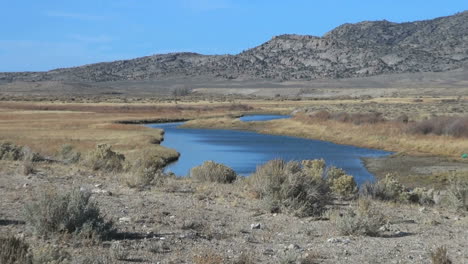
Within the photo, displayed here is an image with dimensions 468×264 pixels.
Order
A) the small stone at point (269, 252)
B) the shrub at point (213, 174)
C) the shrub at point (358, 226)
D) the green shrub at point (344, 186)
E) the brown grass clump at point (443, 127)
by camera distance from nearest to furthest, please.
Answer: the small stone at point (269, 252) → the shrub at point (358, 226) → the green shrub at point (344, 186) → the shrub at point (213, 174) → the brown grass clump at point (443, 127)

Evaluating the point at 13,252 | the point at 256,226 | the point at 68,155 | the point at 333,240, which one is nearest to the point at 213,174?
the point at 256,226

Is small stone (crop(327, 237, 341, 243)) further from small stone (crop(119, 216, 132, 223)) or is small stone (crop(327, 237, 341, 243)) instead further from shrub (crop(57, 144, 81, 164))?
shrub (crop(57, 144, 81, 164))

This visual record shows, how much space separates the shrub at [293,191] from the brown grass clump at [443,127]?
3384 cm

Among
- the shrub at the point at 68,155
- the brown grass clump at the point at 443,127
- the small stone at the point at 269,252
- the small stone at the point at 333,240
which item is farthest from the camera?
the brown grass clump at the point at 443,127

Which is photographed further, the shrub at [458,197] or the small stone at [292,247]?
the shrub at [458,197]

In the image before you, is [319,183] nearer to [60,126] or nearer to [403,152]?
[403,152]

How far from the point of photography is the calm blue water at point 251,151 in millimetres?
35688

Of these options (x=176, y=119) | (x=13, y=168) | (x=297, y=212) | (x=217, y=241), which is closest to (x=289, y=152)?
(x=13, y=168)

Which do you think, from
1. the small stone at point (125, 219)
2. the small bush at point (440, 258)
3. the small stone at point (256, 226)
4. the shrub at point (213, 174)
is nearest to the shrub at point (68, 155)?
the shrub at point (213, 174)

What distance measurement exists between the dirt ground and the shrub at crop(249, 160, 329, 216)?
1.05 ft

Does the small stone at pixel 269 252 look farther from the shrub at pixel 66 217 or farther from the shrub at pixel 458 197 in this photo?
the shrub at pixel 458 197

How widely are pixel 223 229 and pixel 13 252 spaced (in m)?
4.77

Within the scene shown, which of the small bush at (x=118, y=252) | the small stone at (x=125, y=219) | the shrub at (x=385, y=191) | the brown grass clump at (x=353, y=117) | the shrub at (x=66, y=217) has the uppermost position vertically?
the shrub at (x=66, y=217)

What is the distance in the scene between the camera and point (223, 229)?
11.2 metres
